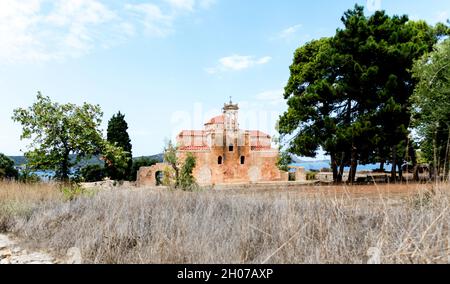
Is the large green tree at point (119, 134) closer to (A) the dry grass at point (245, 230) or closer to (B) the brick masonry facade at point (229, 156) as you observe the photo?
(B) the brick masonry facade at point (229, 156)

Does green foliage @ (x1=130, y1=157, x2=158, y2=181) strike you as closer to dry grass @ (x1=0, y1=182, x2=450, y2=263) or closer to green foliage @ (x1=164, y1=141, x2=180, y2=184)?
green foliage @ (x1=164, y1=141, x2=180, y2=184)

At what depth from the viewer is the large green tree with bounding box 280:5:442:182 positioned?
18.1 meters

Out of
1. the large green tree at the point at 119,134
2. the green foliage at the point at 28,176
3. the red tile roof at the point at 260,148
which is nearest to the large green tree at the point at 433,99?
the green foliage at the point at 28,176

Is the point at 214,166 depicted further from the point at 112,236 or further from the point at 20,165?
the point at 112,236

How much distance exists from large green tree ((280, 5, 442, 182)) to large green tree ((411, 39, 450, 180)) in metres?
1.78

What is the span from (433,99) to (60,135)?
47.8ft

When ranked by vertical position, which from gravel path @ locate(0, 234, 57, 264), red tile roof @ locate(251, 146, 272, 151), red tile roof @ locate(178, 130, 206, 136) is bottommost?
gravel path @ locate(0, 234, 57, 264)

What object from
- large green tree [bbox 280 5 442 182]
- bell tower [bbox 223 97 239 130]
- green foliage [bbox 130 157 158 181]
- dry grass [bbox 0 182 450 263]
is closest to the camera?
dry grass [bbox 0 182 450 263]

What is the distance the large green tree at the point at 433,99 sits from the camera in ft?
46.7

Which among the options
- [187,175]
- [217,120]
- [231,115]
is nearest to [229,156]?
[231,115]

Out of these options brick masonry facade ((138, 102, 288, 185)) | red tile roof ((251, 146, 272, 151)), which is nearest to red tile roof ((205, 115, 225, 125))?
brick masonry facade ((138, 102, 288, 185))

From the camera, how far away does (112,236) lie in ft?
17.2
